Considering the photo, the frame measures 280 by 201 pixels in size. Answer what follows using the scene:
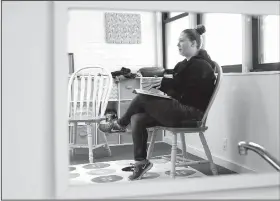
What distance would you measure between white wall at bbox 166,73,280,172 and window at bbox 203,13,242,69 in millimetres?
354

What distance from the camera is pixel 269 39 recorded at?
92.7 inches

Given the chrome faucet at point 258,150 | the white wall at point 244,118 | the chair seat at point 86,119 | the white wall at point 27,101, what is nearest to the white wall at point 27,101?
the white wall at point 27,101

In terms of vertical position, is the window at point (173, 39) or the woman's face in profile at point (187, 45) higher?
the window at point (173, 39)

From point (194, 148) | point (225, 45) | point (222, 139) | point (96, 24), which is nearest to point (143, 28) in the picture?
point (96, 24)

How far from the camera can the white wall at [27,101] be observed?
0.86 metres

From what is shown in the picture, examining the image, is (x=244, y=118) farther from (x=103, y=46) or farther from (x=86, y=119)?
(x=103, y=46)

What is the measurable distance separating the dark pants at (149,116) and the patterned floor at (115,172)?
230 millimetres

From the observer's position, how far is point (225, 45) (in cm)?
309

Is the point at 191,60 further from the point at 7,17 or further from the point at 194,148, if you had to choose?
the point at 7,17

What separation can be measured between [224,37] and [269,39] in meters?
0.77

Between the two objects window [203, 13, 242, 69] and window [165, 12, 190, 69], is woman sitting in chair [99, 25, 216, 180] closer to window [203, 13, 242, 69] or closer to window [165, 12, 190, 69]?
window [203, 13, 242, 69]

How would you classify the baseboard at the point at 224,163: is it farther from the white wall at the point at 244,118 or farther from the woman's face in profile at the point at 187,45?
the woman's face in profile at the point at 187,45

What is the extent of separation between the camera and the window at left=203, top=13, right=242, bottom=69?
2823 mm

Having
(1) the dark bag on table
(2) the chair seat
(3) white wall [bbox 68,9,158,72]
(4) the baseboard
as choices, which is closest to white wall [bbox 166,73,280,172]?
(4) the baseboard
